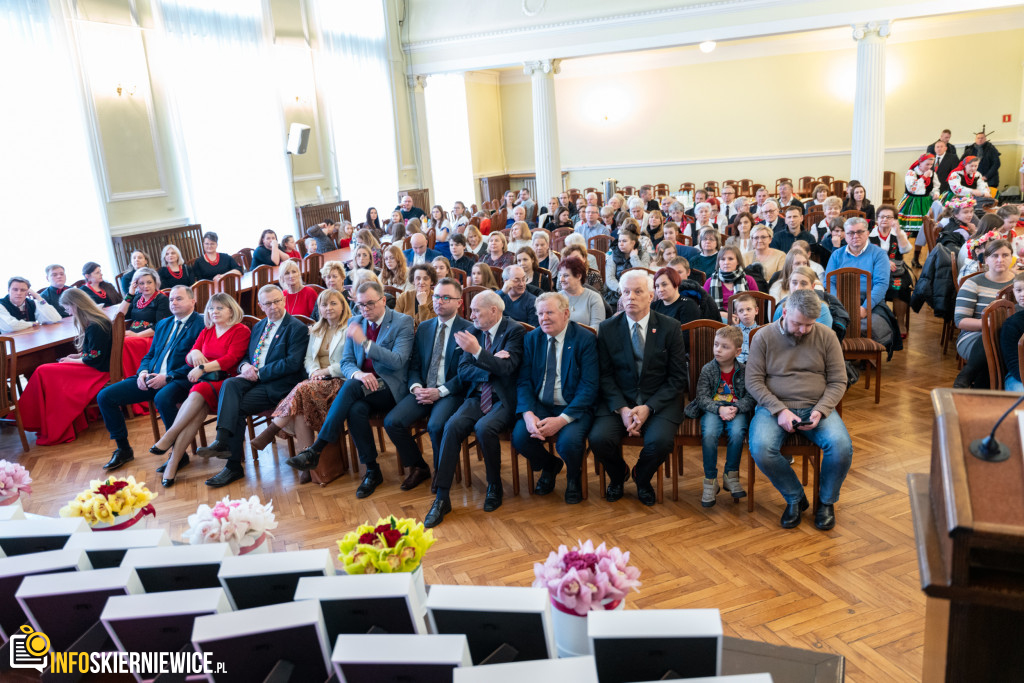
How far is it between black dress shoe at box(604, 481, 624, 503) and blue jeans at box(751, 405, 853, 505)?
0.72 meters

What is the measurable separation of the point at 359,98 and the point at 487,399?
10513mm

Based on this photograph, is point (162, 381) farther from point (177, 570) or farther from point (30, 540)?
point (177, 570)

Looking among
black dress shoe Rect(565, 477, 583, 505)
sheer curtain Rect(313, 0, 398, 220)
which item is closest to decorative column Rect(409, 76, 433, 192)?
sheer curtain Rect(313, 0, 398, 220)

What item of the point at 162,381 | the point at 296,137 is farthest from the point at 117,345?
the point at 296,137

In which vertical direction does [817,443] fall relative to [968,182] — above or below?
below

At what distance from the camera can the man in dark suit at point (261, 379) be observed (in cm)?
434

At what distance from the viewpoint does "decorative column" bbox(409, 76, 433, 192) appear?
14.2 m

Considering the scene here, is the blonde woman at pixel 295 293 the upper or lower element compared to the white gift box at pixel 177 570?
upper

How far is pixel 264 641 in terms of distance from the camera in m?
1.36

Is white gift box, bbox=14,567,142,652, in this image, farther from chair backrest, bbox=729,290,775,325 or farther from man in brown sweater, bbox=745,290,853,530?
chair backrest, bbox=729,290,775,325

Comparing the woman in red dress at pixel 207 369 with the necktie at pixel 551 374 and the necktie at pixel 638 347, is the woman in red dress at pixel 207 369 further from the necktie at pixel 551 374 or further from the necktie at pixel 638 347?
the necktie at pixel 638 347

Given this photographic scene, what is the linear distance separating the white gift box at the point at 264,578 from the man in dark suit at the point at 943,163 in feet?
36.0

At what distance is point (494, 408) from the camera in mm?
3934

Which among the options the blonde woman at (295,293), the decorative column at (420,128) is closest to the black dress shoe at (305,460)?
the blonde woman at (295,293)
